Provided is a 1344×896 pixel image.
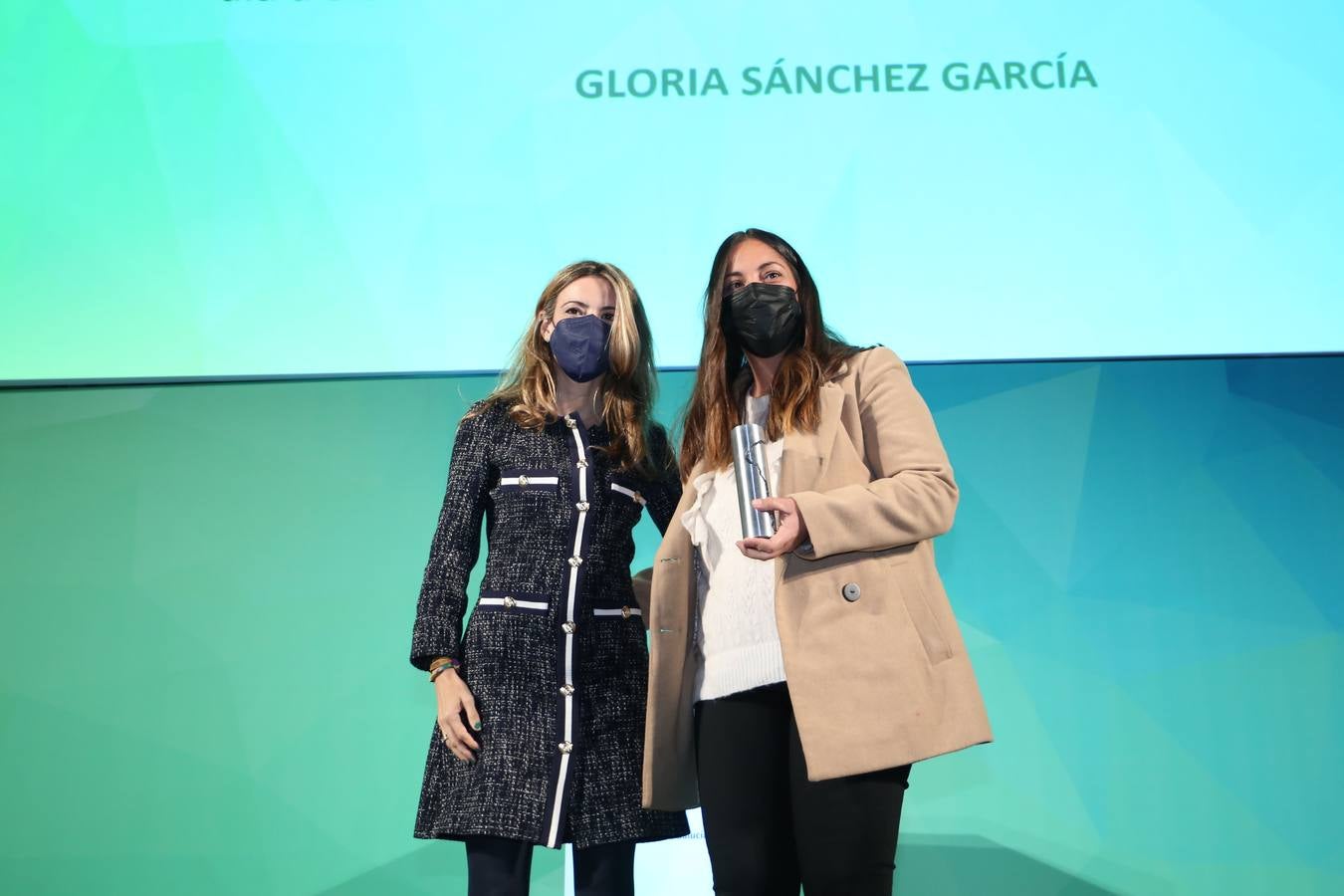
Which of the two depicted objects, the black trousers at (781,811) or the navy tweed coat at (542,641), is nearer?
the black trousers at (781,811)

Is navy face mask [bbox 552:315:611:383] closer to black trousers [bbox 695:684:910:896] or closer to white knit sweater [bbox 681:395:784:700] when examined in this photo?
white knit sweater [bbox 681:395:784:700]

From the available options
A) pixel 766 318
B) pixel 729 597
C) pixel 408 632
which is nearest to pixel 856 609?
pixel 729 597

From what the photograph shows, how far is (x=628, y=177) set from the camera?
110 inches

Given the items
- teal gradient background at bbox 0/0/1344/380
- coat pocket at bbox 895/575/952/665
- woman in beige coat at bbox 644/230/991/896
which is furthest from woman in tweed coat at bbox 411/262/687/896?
teal gradient background at bbox 0/0/1344/380

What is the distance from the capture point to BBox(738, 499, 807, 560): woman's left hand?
1333 millimetres

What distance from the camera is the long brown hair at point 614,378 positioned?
1743 mm

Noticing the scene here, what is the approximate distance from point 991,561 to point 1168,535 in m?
0.46

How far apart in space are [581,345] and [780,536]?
21.3 inches

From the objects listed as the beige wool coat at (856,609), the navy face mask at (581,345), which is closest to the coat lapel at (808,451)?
the beige wool coat at (856,609)

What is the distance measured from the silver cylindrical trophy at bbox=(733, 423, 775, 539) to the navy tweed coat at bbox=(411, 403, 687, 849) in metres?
0.34

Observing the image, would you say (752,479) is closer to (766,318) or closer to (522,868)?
(766,318)

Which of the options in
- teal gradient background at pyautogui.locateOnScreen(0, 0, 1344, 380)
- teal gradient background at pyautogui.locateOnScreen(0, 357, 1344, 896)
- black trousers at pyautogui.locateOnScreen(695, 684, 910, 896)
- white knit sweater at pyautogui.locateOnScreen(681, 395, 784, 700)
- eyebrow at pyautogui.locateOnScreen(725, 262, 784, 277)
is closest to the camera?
black trousers at pyautogui.locateOnScreen(695, 684, 910, 896)

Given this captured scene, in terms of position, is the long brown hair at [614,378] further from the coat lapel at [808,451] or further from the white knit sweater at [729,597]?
the coat lapel at [808,451]

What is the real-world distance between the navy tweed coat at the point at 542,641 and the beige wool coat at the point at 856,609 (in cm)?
8
